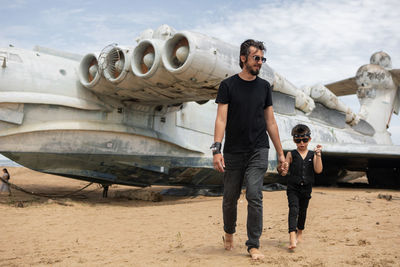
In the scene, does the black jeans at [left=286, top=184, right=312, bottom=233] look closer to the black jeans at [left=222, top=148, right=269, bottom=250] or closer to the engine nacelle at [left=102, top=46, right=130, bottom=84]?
the black jeans at [left=222, top=148, right=269, bottom=250]

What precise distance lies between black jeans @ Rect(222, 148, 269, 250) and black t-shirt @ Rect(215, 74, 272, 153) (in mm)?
78

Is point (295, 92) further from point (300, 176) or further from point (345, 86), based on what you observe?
point (345, 86)

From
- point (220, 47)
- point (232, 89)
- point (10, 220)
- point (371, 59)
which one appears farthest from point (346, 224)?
point (371, 59)

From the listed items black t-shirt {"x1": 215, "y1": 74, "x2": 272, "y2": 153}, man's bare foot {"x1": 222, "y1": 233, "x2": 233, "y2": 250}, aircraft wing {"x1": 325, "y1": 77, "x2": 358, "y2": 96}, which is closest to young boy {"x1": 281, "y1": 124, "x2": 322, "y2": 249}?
black t-shirt {"x1": 215, "y1": 74, "x2": 272, "y2": 153}

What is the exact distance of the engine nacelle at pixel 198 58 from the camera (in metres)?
5.94

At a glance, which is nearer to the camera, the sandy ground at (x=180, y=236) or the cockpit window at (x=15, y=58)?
the sandy ground at (x=180, y=236)

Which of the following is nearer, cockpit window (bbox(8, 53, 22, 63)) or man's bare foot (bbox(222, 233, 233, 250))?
man's bare foot (bbox(222, 233, 233, 250))

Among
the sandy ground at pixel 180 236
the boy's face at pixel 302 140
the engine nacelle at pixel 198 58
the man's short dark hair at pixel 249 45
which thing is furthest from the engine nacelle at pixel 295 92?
the man's short dark hair at pixel 249 45

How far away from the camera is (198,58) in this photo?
19.5ft

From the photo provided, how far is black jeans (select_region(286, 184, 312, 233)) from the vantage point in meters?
3.33

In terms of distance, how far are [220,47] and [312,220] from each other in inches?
125

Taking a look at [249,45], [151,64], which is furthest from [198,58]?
[249,45]

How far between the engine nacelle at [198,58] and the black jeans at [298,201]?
123 inches

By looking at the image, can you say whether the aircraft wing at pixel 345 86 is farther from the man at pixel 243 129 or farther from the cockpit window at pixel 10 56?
the man at pixel 243 129
